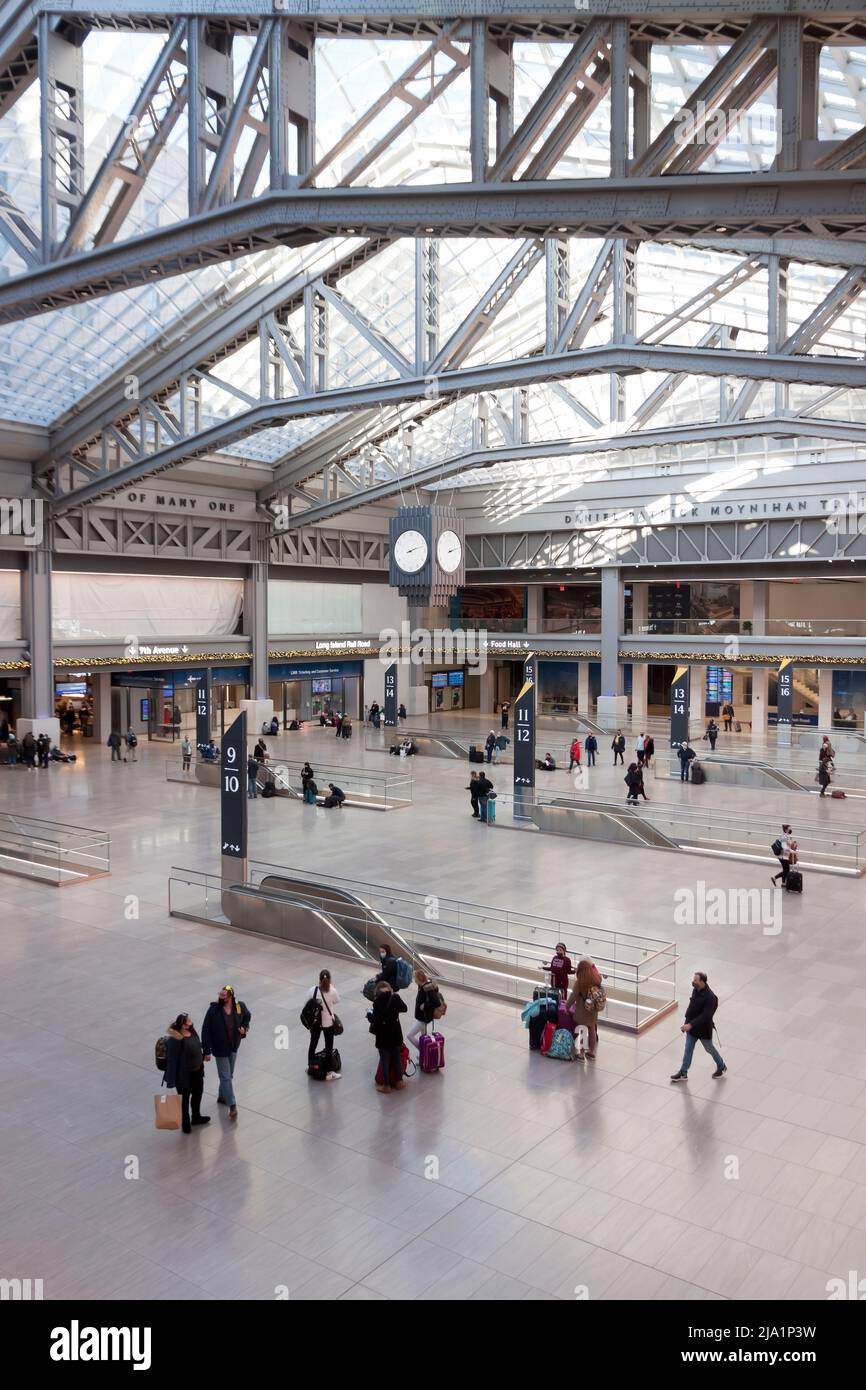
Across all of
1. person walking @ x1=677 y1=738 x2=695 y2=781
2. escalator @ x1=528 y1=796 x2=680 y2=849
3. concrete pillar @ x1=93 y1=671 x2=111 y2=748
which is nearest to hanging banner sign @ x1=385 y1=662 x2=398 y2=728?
concrete pillar @ x1=93 y1=671 x2=111 y2=748

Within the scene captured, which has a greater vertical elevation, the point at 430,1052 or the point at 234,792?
the point at 234,792

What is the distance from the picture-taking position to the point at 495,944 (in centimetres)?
1467

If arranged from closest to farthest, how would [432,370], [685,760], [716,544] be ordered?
[432,370] → [685,760] → [716,544]

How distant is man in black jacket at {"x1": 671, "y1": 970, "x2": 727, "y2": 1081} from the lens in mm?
10555

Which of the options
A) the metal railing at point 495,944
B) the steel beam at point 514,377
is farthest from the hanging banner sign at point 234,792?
the steel beam at point 514,377

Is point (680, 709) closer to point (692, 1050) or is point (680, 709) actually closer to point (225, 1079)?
point (692, 1050)

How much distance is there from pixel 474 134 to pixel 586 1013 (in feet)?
29.9

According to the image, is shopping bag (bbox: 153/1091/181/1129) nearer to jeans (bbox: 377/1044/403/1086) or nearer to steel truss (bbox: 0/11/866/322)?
jeans (bbox: 377/1044/403/1086)

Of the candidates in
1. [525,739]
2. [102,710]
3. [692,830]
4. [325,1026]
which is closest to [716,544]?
[525,739]

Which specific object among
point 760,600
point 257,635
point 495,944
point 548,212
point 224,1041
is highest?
point 548,212

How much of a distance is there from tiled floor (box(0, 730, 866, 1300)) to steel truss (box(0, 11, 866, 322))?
332 inches

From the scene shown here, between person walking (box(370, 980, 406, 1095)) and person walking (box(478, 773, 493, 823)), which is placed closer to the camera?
person walking (box(370, 980, 406, 1095))

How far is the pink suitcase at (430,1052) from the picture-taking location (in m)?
10.8

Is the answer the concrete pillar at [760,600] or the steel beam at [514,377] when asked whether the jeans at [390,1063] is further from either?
the concrete pillar at [760,600]
